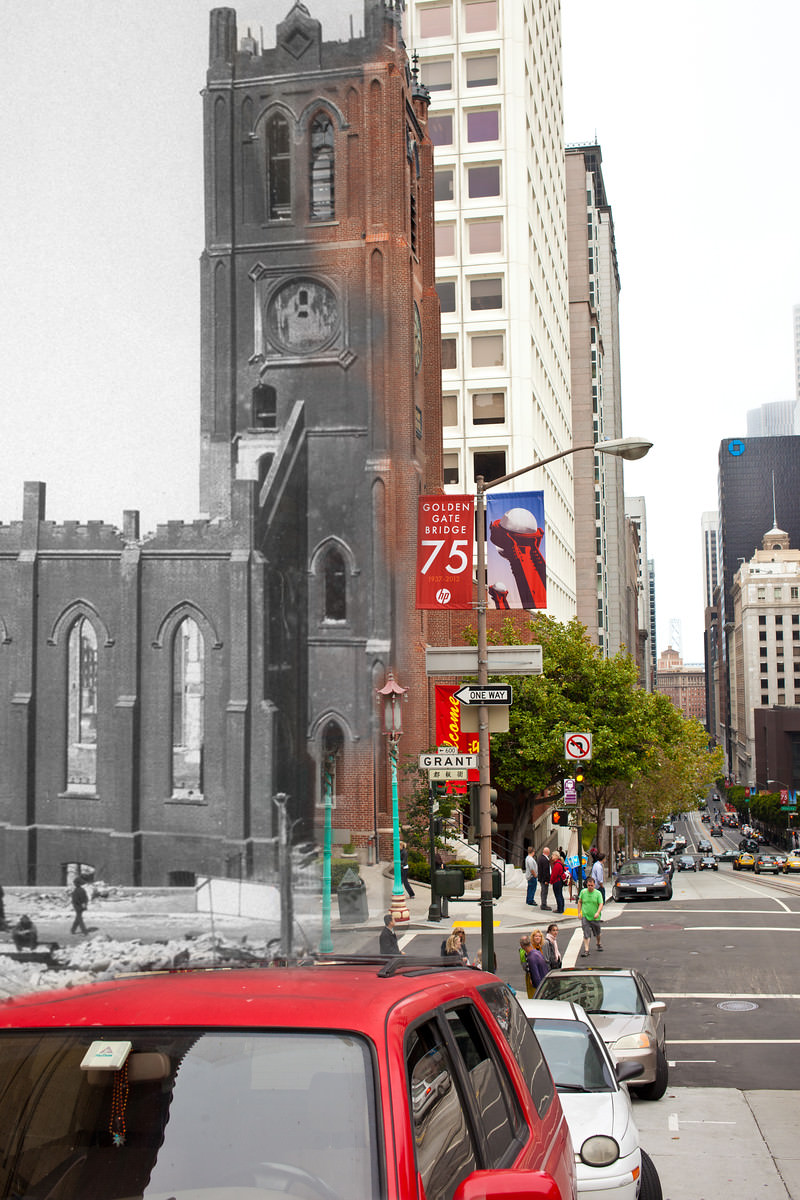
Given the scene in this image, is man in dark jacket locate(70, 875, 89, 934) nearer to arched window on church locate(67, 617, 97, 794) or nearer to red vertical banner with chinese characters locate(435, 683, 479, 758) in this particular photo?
arched window on church locate(67, 617, 97, 794)

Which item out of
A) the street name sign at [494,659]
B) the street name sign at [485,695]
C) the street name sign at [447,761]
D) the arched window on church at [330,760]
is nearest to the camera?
the street name sign at [485,695]

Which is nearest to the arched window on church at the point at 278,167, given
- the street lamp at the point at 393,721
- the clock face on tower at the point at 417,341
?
the clock face on tower at the point at 417,341

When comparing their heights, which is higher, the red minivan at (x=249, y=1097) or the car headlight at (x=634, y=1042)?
the red minivan at (x=249, y=1097)

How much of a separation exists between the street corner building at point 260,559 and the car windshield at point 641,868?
18.1 meters

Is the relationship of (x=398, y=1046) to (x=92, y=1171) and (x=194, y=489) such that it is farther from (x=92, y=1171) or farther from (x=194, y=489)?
(x=194, y=489)

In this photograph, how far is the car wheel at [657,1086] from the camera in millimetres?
11867

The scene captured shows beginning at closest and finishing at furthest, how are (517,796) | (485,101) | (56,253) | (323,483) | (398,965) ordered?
(398,965), (56,253), (323,483), (517,796), (485,101)

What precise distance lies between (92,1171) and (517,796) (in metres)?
42.0

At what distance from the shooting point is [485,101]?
166ft

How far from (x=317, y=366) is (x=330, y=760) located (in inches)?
235

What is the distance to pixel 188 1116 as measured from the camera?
3.11m

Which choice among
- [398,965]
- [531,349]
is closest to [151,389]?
[398,965]

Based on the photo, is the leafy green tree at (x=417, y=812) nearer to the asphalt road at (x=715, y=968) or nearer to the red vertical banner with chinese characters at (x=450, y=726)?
the red vertical banner with chinese characters at (x=450, y=726)

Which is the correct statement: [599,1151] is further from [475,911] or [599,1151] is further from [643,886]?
[643,886]
